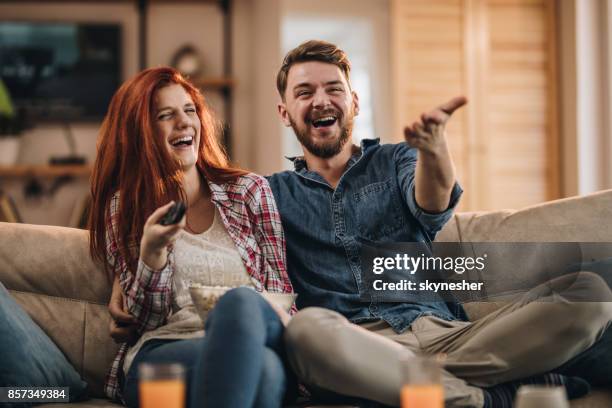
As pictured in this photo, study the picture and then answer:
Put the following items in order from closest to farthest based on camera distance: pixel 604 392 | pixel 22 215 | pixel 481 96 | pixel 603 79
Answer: pixel 604 392
pixel 603 79
pixel 481 96
pixel 22 215

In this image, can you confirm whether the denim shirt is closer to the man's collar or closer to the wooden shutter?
the man's collar

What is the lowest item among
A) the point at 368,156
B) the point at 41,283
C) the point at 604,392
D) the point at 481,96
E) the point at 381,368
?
the point at 604,392

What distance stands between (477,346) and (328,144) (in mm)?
763

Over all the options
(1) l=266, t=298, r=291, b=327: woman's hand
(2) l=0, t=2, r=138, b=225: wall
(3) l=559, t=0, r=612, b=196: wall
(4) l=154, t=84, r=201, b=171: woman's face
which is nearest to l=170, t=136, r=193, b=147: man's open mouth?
(4) l=154, t=84, r=201, b=171: woman's face

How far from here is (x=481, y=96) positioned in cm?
493

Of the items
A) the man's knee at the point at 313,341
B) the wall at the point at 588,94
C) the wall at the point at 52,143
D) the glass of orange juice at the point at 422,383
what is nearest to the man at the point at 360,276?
the man's knee at the point at 313,341

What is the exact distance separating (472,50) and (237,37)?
165 cm

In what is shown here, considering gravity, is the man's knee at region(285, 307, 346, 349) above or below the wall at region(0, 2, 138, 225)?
below

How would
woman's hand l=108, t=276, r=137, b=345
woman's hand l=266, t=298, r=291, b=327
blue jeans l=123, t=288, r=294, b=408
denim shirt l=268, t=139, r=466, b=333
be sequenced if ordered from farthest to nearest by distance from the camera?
denim shirt l=268, t=139, r=466, b=333 < woman's hand l=108, t=276, r=137, b=345 < woman's hand l=266, t=298, r=291, b=327 < blue jeans l=123, t=288, r=294, b=408

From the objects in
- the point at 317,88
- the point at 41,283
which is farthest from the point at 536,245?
the point at 41,283

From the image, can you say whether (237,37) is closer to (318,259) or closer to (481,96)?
(481,96)

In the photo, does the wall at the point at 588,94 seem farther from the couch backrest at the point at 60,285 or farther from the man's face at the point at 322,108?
the couch backrest at the point at 60,285

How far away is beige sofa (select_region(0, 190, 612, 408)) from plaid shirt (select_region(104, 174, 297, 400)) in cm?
A: 12

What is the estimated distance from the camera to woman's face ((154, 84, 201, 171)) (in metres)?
2.02
